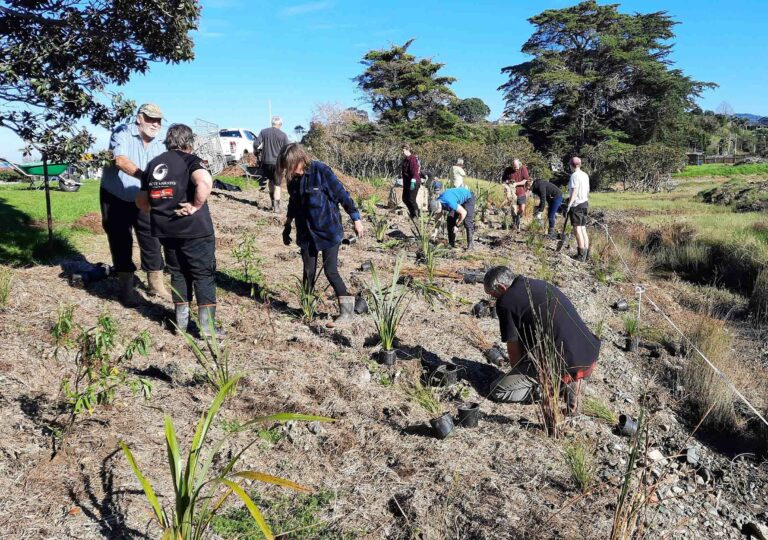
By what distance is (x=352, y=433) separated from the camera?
3.38 metres

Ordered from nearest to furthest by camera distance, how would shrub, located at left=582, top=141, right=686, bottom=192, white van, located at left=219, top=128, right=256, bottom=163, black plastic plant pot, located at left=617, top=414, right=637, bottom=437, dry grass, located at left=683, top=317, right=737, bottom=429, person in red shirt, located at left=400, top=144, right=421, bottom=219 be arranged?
black plastic plant pot, located at left=617, top=414, right=637, bottom=437 → dry grass, located at left=683, top=317, right=737, bottom=429 → person in red shirt, located at left=400, top=144, right=421, bottom=219 → white van, located at left=219, top=128, right=256, bottom=163 → shrub, located at left=582, top=141, right=686, bottom=192

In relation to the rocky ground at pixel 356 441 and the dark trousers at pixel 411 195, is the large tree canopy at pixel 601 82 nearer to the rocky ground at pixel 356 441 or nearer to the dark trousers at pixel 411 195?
the dark trousers at pixel 411 195

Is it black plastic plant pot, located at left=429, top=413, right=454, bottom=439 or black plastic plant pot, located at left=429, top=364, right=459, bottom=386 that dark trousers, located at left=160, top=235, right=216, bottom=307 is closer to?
black plastic plant pot, located at left=429, top=364, right=459, bottom=386

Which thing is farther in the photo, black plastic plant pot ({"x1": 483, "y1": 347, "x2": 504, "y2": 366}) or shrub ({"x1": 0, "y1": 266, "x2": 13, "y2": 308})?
black plastic plant pot ({"x1": 483, "y1": 347, "x2": 504, "y2": 366})

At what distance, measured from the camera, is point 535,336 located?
3785mm

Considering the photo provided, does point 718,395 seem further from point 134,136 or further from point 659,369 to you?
point 134,136

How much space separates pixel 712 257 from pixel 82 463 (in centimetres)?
1121

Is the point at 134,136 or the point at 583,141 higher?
the point at 583,141

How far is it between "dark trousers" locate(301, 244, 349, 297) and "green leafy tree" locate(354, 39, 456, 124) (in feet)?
102

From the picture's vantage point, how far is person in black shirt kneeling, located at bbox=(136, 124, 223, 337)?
398 cm

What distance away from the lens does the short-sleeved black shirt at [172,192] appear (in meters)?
3.98

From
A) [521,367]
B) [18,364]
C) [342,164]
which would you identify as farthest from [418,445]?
[342,164]

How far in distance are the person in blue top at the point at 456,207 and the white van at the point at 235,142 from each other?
1263 centimetres

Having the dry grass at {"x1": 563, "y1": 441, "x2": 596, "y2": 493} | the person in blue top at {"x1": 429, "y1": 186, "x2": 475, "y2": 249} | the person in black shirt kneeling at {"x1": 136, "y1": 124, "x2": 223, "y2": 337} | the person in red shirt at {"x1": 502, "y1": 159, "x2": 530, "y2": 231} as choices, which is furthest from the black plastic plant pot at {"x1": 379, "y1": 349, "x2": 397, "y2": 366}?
the person in red shirt at {"x1": 502, "y1": 159, "x2": 530, "y2": 231}
